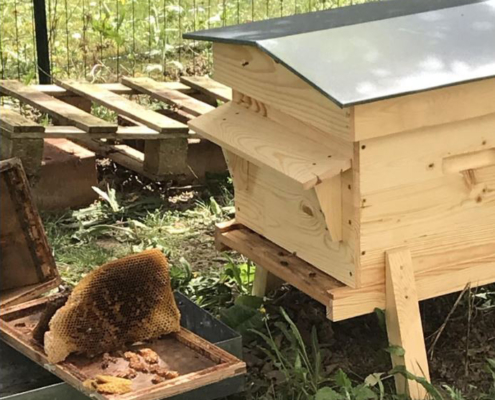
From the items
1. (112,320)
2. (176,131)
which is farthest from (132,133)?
(112,320)

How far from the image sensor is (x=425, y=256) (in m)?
2.95

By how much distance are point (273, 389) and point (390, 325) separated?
441 millimetres

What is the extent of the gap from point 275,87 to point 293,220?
43cm

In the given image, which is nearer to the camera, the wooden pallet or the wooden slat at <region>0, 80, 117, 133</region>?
the wooden pallet

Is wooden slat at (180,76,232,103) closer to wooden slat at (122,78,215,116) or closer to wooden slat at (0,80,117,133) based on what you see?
wooden slat at (122,78,215,116)

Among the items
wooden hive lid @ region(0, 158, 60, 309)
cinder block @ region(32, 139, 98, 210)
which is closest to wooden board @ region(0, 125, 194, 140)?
cinder block @ region(32, 139, 98, 210)

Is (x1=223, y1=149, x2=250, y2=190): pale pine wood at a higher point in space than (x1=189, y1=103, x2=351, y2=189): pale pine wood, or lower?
lower

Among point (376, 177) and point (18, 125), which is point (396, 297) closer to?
point (376, 177)

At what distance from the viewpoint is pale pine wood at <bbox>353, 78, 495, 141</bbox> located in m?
2.67

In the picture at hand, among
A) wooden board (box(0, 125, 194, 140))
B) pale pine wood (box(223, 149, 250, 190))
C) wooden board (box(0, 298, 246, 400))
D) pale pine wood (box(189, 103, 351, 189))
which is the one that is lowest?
wooden board (box(0, 298, 246, 400))

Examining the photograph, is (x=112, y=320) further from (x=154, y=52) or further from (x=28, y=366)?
(x=154, y=52)

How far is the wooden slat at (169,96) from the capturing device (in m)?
4.86

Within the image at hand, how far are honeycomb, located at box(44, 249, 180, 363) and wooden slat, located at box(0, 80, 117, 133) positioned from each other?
1.53m

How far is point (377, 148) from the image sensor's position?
8.96 feet
